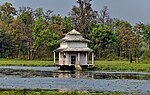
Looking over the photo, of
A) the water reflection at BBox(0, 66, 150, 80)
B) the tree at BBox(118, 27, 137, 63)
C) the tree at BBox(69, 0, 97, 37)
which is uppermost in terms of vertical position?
the tree at BBox(69, 0, 97, 37)

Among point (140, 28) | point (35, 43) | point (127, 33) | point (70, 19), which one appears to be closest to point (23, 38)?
point (35, 43)

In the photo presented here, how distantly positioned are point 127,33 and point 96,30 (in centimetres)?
899

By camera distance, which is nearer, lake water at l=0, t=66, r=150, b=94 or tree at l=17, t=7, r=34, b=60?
lake water at l=0, t=66, r=150, b=94

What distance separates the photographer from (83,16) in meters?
128

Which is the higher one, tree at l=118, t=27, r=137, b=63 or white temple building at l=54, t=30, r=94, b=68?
tree at l=118, t=27, r=137, b=63

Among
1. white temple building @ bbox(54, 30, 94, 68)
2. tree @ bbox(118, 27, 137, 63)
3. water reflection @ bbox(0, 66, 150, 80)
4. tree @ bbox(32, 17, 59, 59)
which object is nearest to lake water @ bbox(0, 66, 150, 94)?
water reflection @ bbox(0, 66, 150, 80)

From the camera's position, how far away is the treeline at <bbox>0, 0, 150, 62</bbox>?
11506 cm

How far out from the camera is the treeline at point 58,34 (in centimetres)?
11506

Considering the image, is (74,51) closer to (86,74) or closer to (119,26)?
(86,74)

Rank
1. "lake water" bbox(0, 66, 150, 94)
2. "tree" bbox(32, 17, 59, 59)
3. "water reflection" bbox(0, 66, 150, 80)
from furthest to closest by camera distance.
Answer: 1. "tree" bbox(32, 17, 59, 59)
2. "water reflection" bbox(0, 66, 150, 80)
3. "lake water" bbox(0, 66, 150, 94)

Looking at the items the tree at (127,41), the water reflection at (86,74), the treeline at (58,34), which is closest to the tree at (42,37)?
the treeline at (58,34)

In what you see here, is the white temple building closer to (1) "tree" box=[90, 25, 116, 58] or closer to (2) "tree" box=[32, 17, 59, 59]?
(2) "tree" box=[32, 17, 59, 59]

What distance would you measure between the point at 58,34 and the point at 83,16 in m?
15.9

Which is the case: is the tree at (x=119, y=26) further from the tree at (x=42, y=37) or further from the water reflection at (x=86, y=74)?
the water reflection at (x=86, y=74)
